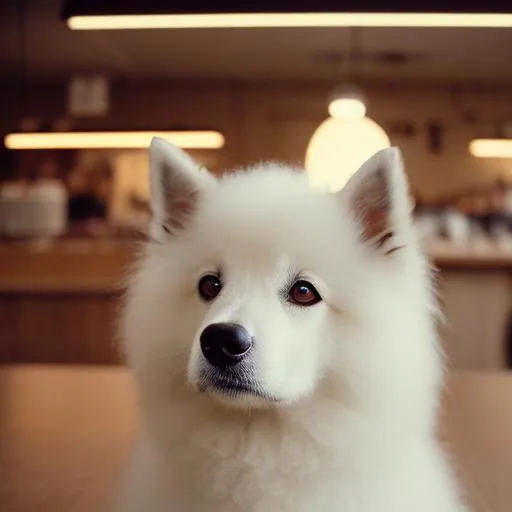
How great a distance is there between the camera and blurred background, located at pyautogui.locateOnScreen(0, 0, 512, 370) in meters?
3.32

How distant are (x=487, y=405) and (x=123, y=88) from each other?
603cm

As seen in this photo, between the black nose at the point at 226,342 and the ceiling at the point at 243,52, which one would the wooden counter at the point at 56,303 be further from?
the black nose at the point at 226,342

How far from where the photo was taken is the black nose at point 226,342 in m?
0.64

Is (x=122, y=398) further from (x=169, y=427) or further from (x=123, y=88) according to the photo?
(x=123, y=88)

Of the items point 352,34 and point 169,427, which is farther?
point 352,34

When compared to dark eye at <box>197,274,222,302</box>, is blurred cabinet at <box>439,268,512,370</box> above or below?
below

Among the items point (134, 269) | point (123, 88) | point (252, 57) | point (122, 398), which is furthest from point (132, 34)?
point (134, 269)

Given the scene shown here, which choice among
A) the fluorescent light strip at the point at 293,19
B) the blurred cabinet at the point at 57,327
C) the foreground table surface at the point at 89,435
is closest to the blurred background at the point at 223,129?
the blurred cabinet at the point at 57,327

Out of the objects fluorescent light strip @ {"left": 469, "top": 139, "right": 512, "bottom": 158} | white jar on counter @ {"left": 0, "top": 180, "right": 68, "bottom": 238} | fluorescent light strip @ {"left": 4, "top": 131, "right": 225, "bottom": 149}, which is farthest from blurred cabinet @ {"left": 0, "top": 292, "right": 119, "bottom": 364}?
fluorescent light strip @ {"left": 469, "top": 139, "right": 512, "bottom": 158}

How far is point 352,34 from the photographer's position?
17.5 feet

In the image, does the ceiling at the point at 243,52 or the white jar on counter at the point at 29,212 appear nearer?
the white jar on counter at the point at 29,212

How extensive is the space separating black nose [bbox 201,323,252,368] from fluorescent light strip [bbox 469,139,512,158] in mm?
6557

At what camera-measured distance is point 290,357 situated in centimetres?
68

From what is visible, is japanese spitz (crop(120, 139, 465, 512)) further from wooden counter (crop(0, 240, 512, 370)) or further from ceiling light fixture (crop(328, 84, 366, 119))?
ceiling light fixture (crop(328, 84, 366, 119))
